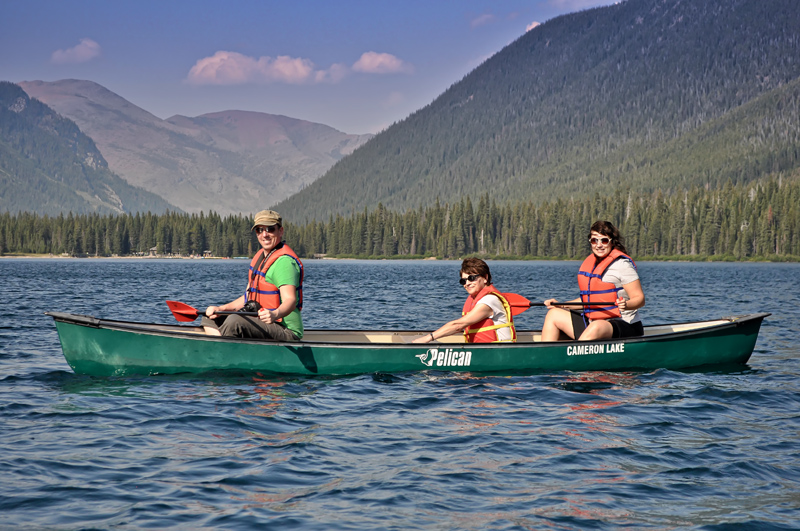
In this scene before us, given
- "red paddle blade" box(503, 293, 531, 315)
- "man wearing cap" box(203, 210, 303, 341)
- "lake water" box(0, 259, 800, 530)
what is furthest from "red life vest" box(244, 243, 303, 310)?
"red paddle blade" box(503, 293, 531, 315)

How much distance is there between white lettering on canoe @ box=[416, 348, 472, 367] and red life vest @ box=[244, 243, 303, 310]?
9.03ft

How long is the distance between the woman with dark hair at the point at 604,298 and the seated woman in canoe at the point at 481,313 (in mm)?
1004

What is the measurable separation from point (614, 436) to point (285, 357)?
622cm

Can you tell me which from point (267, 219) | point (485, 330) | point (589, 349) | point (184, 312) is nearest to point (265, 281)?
point (267, 219)

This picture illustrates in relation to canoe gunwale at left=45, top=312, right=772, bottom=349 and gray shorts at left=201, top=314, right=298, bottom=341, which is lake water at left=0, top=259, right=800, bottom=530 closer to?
canoe gunwale at left=45, top=312, right=772, bottom=349

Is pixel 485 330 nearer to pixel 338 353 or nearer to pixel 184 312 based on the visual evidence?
pixel 338 353

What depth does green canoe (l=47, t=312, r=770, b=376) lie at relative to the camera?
1407 cm

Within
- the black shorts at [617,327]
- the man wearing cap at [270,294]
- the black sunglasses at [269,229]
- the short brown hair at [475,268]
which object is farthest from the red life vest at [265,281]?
the black shorts at [617,327]

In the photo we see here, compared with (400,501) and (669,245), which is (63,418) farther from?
(669,245)

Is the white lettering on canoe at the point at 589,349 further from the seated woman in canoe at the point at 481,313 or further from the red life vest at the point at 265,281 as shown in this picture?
the red life vest at the point at 265,281

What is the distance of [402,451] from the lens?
10.1 meters

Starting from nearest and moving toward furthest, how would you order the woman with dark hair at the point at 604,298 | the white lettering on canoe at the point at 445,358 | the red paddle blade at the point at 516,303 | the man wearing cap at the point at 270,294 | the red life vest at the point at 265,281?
the man wearing cap at the point at 270,294, the red life vest at the point at 265,281, the woman with dark hair at the point at 604,298, the white lettering on canoe at the point at 445,358, the red paddle blade at the point at 516,303

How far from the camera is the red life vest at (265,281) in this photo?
13.5 metres

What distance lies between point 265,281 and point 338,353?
7.11 ft
